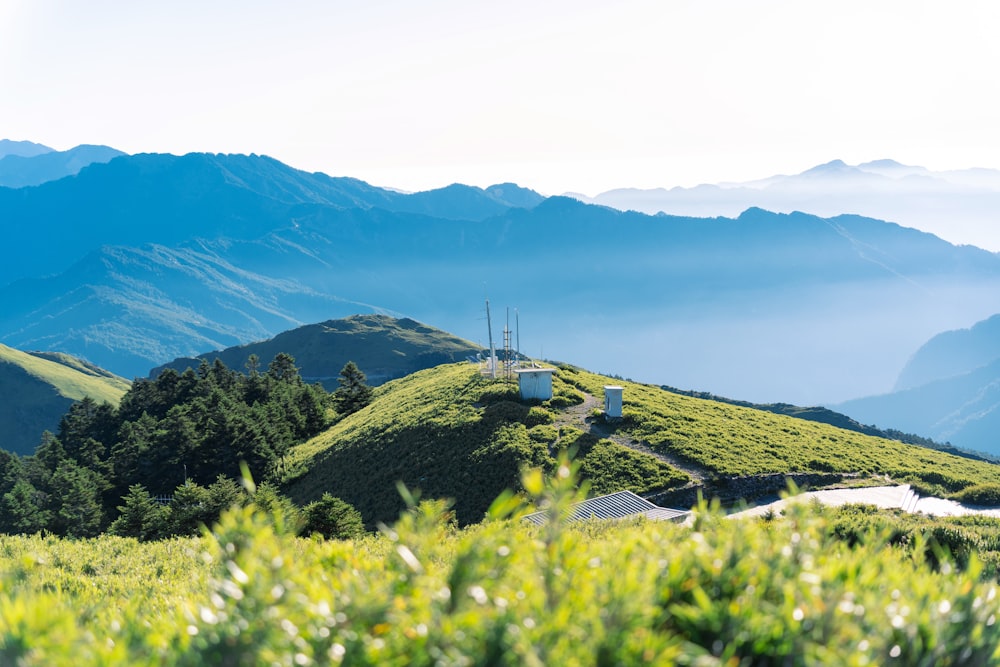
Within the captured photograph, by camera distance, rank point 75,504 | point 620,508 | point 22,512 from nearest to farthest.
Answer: point 620,508
point 75,504
point 22,512

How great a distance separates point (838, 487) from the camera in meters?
34.1

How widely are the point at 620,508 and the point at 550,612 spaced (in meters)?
24.3

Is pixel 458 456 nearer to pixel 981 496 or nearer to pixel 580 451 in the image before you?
pixel 580 451

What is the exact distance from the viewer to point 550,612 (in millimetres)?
4871

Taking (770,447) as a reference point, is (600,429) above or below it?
above

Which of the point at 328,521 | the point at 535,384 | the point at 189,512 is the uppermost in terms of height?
the point at 535,384

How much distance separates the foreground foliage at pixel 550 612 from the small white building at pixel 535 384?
3881cm

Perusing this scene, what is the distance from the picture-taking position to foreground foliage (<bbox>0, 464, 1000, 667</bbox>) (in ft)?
15.3

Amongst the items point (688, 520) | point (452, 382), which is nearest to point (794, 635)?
point (688, 520)

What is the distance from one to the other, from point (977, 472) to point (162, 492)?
58342mm

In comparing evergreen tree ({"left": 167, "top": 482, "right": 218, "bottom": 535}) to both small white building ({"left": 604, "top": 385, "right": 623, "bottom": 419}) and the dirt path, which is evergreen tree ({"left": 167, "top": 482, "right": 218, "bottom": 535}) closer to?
the dirt path

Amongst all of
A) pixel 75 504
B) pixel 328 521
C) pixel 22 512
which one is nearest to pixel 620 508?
pixel 328 521

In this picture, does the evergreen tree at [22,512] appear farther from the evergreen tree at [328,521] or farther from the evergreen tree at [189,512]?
the evergreen tree at [328,521]

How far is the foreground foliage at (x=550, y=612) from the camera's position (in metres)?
4.66
